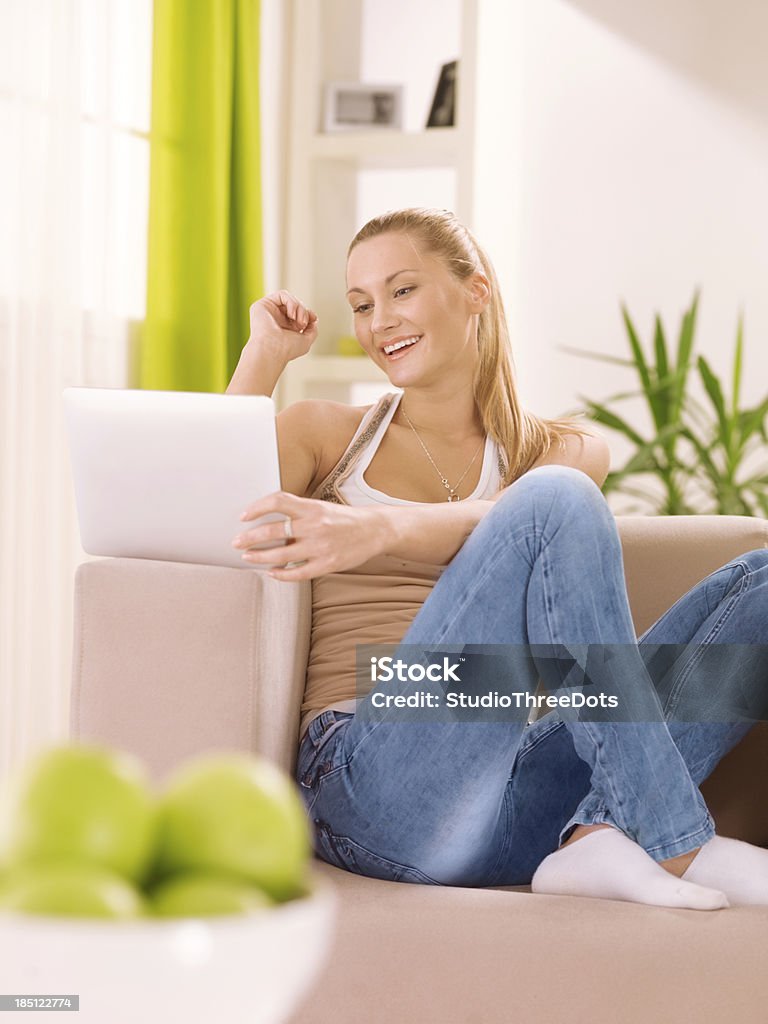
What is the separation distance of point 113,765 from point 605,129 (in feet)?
12.2

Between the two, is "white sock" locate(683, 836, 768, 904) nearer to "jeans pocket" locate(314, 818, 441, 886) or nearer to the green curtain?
"jeans pocket" locate(314, 818, 441, 886)

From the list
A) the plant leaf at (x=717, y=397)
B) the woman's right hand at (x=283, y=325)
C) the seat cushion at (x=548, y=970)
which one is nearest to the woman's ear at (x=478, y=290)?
the woman's right hand at (x=283, y=325)

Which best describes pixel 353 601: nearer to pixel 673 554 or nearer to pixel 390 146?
pixel 673 554

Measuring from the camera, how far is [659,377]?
3348 mm

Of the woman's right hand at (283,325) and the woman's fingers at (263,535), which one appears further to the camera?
the woman's right hand at (283,325)

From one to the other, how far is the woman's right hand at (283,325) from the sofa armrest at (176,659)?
538 mm

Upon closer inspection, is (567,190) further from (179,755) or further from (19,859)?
(19,859)

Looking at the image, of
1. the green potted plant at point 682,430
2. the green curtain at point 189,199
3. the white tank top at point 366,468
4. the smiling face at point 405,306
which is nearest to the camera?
the white tank top at point 366,468

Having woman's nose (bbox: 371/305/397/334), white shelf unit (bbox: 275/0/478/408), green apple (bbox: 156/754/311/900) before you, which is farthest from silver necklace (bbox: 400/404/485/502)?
white shelf unit (bbox: 275/0/478/408)

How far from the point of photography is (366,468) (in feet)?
5.74

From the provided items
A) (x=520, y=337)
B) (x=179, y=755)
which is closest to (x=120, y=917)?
(x=179, y=755)

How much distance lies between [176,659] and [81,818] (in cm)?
100

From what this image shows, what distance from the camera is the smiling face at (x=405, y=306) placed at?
181cm

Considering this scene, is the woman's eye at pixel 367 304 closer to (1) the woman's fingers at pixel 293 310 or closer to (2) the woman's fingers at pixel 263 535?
(1) the woman's fingers at pixel 293 310
